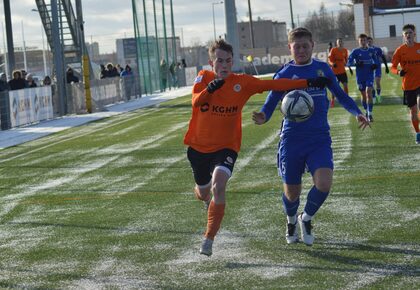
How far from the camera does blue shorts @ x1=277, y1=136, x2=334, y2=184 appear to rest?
8375 millimetres

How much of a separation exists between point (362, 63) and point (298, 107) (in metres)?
15.7

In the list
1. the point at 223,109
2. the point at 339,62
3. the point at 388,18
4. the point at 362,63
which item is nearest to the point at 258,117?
the point at 223,109

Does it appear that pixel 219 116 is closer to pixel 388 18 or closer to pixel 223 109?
pixel 223 109

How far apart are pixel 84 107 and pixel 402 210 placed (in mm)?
27150

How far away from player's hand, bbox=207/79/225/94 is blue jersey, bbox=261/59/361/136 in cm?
63

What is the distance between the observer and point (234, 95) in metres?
8.48

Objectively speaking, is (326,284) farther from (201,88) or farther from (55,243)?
(55,243)

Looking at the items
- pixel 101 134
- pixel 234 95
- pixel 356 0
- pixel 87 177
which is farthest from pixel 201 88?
pixel 356 0

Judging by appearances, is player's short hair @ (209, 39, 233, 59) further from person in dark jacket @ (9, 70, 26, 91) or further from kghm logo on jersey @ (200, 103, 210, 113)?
person in dark jacket @ (9, 70, 26, 91)

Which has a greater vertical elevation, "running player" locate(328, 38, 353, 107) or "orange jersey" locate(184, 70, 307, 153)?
"running player" locate(328, 38, 353, 107)

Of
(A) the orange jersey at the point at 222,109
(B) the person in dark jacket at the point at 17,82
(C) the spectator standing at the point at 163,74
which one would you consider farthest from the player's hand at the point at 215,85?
(C) the spectator standing at the point at 163,74

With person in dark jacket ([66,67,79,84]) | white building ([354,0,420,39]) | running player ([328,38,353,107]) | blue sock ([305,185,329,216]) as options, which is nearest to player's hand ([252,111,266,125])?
blue sock ([305,185,329,216])

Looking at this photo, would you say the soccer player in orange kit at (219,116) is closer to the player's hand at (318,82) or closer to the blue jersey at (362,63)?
the player's hand at (318,82)

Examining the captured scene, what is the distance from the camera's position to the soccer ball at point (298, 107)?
818 centimetres
